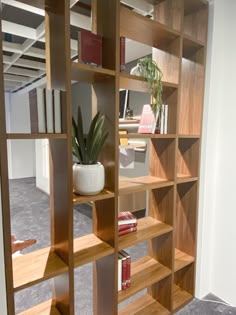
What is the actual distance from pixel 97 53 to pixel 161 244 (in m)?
1.45

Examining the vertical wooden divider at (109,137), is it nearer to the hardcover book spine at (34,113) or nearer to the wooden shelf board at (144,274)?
the wooden shelf board at (144,274)

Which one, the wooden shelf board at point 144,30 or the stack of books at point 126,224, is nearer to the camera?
the wooden shelf board at point 144,30

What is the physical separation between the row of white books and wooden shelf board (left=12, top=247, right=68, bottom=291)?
27.1 inches

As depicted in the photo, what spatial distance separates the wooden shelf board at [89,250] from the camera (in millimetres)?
1273

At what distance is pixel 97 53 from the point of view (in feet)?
4.29

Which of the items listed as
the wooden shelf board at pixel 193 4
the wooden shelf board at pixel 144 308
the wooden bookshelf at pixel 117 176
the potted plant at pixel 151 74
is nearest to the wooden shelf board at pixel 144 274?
the wooden bookshelf at pixel 117 176

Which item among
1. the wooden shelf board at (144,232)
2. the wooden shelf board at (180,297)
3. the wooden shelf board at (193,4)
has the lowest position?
the wooden shelf board at (180,297)

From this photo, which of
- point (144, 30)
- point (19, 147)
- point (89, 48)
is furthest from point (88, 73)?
point (19, 147)

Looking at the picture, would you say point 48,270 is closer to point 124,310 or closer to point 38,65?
point 124,310

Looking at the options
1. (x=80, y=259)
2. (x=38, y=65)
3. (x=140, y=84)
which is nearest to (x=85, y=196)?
(x=80, y=259)

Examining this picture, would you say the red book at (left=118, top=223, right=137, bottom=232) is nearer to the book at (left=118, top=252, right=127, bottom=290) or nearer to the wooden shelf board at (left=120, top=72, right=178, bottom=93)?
the book at (left=118, top=252, right=127, bottom=290)

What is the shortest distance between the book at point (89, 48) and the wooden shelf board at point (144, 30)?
203 mm

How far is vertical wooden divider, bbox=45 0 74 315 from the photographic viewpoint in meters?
1.11

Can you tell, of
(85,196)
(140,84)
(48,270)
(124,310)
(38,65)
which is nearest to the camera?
(48,270)
